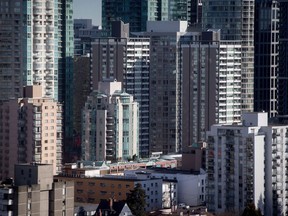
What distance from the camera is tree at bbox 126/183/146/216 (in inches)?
3310

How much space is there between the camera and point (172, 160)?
342 feet

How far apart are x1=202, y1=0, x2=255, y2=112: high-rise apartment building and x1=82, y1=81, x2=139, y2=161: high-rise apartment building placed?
14775mm

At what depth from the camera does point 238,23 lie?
118 metres

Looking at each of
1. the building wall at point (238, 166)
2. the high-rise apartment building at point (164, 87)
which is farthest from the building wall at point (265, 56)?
the building wall at point (238, 166)

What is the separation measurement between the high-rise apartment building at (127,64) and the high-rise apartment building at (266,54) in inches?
323

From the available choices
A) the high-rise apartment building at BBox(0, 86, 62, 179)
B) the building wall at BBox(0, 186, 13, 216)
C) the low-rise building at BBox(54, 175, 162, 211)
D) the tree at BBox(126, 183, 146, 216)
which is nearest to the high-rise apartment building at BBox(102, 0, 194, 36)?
the high-rise apartment building at BBox(0, 86, 62, 179)

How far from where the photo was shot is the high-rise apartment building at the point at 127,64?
11331cm

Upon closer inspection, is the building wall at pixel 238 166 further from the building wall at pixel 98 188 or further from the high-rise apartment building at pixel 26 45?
the high-rise apartment building at pixel 26 45

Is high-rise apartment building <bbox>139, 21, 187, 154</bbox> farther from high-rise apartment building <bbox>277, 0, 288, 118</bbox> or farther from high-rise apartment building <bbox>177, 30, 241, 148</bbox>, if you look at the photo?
high-rise apartment building <bbox>277, 0, 288, 118</bbox>

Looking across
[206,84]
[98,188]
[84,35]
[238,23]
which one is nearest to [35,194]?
[98,188]

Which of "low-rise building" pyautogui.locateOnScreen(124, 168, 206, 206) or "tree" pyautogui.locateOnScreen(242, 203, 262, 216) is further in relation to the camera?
"low-rise building" pyautogui.locateOnScreen(124, 168, 206, 206)

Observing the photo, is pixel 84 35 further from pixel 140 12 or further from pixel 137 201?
pixel 137 201

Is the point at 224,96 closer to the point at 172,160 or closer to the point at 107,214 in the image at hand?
the point at 172,160

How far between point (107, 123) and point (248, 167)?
51.3ft
